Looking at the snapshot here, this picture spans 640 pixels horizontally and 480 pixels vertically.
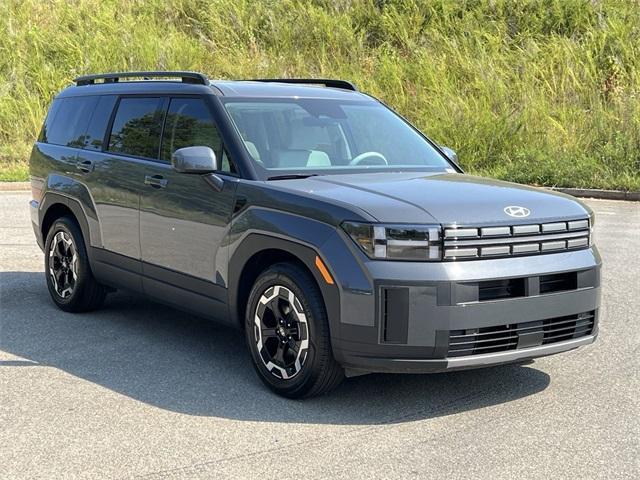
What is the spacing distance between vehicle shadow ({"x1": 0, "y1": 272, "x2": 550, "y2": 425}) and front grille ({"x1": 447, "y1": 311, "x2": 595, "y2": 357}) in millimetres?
433

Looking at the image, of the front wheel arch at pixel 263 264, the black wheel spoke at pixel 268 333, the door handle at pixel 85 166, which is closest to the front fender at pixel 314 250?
the front wheel arch at pixel 263 264

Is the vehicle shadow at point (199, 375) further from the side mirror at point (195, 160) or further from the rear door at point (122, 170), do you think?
the side mirror at point (195, 160)

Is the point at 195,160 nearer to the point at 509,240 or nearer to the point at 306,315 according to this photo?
the point at 306,315

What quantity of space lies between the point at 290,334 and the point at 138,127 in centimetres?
241

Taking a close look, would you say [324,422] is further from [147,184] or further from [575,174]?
[575,174]

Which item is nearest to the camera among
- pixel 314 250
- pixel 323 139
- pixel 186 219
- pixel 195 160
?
pixel 314 250

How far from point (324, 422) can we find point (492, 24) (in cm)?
2316

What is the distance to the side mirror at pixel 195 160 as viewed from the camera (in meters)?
5.68

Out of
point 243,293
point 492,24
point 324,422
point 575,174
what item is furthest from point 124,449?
point 492,24

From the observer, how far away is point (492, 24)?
86.6ft

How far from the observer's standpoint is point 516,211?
16.5 feet

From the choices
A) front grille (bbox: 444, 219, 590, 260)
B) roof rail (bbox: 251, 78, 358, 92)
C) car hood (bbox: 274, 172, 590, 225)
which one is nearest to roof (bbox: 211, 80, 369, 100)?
roof rail (bbox: 251, 78, 358, 92)

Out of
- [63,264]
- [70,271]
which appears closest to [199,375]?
[70,271]

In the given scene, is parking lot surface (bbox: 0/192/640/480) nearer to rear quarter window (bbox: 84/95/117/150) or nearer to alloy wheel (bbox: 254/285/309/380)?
alloy wheel (bbox: 254/285/309/380)
